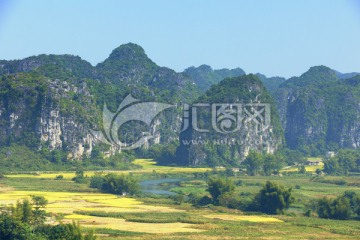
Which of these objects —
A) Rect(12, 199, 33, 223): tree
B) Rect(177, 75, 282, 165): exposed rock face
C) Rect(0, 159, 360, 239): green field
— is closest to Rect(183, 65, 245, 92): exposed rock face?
Rect(177, 75, 282, 165): exposed rock face

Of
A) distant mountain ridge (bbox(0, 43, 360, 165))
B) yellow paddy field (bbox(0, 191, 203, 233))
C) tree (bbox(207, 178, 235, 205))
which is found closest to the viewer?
yellow paddy field (bbox(0, 191, 203, 233))

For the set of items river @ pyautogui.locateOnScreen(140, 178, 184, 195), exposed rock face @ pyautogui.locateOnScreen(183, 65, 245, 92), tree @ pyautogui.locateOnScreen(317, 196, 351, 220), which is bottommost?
tree @ pyautogui.locateOnScreen(317, 196, 351, 220)

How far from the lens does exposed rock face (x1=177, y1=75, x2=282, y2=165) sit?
90875 millimetres

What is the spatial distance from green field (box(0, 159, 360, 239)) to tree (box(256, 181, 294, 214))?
717 mm

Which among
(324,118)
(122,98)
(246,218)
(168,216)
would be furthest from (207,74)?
(168,216)

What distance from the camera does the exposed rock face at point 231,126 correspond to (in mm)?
90875

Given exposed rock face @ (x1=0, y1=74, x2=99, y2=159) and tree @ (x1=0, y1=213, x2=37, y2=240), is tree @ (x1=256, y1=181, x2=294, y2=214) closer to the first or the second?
tree @ (x1=0, y1=213, x2=37, y2=240)

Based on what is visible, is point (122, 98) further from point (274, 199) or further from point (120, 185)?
point (274, 199)

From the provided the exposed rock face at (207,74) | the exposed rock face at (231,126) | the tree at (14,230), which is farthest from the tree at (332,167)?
the exposed rock face at (207,74)

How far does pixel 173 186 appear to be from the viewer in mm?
65562

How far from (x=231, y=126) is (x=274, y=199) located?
46828 mm

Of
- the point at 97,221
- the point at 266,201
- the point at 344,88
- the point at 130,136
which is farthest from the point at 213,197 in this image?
the point at 344,88

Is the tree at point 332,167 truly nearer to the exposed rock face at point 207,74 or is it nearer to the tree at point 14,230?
the tree at point 14,230

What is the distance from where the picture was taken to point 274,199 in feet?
157
